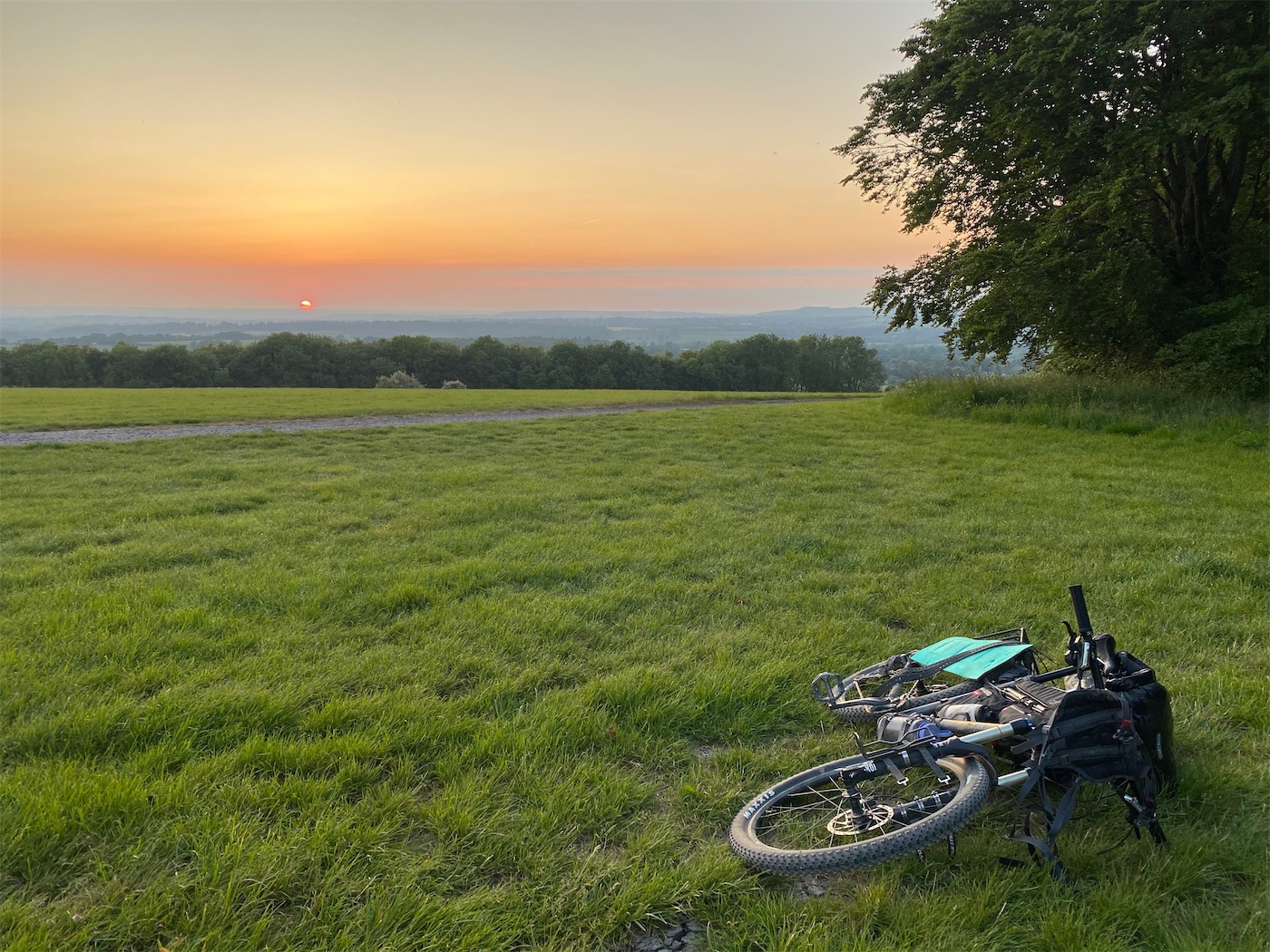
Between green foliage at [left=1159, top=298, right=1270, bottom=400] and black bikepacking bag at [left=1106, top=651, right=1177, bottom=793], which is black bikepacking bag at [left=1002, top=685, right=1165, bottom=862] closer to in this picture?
black bikepacking bag at [left=1106, top=651, right=1177, bottom=793]

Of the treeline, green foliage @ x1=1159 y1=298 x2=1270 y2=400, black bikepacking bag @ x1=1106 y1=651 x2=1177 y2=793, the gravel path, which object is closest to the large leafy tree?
green foliage @ x1=1159 y1=298 x2=1270 y2=400

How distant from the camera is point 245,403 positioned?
2409cm

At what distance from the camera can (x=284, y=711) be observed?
3.76 m

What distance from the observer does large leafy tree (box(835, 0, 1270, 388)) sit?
1505 cm

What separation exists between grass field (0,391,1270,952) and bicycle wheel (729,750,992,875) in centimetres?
15

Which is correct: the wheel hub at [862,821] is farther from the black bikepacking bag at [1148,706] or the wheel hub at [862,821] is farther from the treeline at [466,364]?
the treeline at [466,364]

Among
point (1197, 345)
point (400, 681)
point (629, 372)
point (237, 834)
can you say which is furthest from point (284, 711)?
point (629, 372)

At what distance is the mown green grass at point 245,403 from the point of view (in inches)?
751

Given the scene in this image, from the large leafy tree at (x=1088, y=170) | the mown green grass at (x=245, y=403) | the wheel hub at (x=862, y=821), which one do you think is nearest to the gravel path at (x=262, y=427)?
the mown green grass at (x=245, y=403)

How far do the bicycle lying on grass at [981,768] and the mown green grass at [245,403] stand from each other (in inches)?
810

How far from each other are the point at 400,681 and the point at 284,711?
0.64m

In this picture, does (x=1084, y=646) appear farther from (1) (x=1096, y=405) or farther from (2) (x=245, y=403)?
(2) (x=245, y=403)

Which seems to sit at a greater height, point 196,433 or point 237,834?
point 196,433

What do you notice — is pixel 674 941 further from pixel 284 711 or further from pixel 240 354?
pixel 240 354
